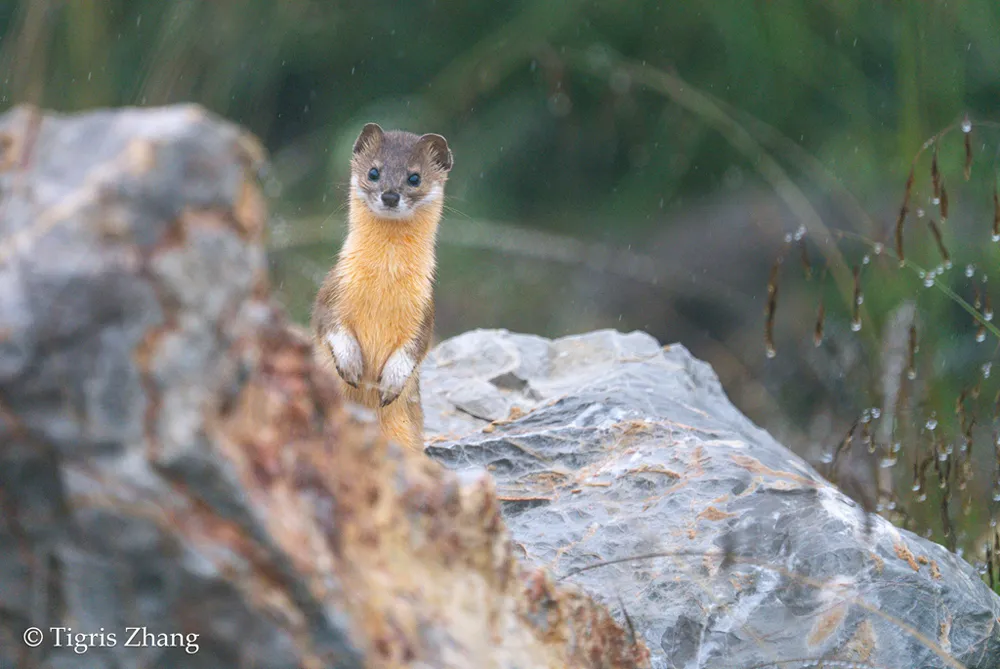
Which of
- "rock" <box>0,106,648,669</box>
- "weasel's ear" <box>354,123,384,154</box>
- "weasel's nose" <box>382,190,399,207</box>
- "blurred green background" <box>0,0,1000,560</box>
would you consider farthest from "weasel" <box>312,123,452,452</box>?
"rock" <box>0,106,648,669</box>

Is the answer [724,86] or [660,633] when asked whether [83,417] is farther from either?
[724,86]

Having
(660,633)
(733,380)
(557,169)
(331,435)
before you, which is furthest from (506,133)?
(331,435)

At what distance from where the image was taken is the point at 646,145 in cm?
857

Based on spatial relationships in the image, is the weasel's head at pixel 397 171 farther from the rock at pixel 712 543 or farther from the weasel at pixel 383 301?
the rock at pixel 712 543

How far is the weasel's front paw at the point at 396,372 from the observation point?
393cm

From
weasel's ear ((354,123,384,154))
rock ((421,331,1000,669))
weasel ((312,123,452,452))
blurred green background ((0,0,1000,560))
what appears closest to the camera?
rock ((421,331,1000,669))

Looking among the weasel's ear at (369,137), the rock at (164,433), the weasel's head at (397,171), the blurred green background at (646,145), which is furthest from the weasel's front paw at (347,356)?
the rock at (164,433)

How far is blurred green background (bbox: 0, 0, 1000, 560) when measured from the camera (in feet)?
21.6

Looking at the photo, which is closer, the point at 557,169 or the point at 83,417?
the point at 83,417

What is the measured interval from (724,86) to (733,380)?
187cm

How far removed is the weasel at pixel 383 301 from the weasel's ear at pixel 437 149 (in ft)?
0.84

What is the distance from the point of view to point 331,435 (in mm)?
1897

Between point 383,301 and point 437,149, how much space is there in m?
0.76

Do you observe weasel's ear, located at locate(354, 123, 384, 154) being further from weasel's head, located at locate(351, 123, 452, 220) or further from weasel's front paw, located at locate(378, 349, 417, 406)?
weasel's front paw, located at locate(378, 349, 417, 406)
